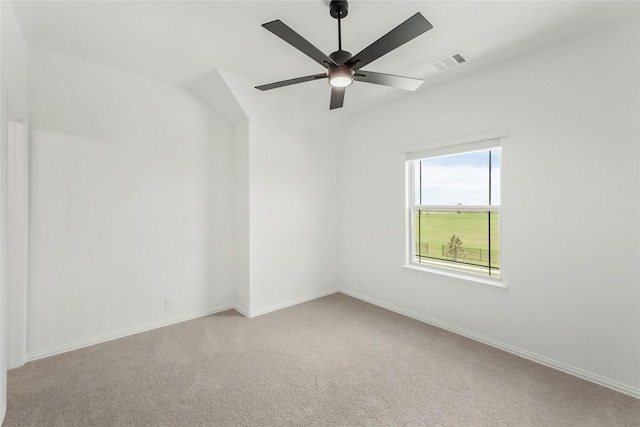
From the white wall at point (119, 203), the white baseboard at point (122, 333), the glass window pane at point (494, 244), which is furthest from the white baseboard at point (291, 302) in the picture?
the glass window pane at point (494, 244)

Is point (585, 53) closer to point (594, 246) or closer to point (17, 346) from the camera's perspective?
point (594, 246)

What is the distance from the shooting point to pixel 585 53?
226cm

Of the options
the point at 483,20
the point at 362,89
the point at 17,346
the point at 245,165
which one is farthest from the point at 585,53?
the point at 17,346

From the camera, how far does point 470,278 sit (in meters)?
2.99

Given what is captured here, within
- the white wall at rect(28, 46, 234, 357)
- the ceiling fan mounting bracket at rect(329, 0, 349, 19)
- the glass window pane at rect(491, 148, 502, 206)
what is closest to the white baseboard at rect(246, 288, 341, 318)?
the white wall at rect(28, 46, 234, 357)

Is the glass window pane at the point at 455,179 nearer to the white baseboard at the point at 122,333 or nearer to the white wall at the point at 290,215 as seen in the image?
the white wall at the point at 290,215

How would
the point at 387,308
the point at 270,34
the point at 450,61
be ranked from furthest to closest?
the point at 387,308, the point at 450,61, the point at 270,34

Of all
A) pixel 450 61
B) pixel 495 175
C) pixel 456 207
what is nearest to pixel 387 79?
pixel 450 61

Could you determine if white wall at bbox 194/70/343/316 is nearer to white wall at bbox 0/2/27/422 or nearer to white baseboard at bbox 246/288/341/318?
white baseboard at bbox 246/288/341/318

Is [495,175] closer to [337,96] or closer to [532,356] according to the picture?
[532,356]

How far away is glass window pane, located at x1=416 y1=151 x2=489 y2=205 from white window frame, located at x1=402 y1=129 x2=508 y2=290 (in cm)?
10

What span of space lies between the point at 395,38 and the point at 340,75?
1.42 ft

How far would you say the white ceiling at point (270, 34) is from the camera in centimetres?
201

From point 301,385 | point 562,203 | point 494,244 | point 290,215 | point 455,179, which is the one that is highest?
point 455,179
